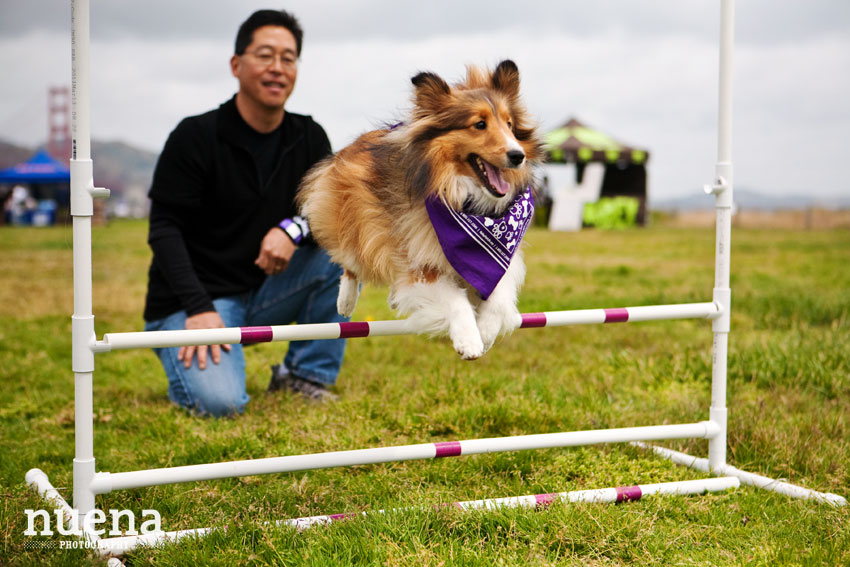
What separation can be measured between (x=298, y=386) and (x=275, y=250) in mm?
929

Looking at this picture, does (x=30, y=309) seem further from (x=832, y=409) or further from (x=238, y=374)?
(x=832, y=409)

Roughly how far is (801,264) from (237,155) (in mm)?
9318

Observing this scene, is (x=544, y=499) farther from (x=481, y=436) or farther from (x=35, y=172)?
(x=35, y=172)

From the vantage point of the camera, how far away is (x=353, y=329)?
8.98 ft

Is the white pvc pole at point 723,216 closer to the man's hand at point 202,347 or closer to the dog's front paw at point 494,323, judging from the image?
the dog's front paw at point 494,323

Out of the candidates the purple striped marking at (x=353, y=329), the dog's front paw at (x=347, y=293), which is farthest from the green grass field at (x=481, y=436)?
the purple striped marking at (x=353, y=329)

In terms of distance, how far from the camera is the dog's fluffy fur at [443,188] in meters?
2.75

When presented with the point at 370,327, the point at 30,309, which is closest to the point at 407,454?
the point at 370,327

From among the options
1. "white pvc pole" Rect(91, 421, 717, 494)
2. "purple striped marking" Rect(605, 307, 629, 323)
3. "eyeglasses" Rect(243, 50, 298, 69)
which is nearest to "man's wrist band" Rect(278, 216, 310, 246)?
"eyeglasses" Rect(243, 50, 298, 69)

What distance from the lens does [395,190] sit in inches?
116

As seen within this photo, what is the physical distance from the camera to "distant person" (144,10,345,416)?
13.1 ft

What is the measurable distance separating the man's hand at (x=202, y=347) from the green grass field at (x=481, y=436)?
0.30 meters

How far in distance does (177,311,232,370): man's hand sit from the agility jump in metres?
0.96

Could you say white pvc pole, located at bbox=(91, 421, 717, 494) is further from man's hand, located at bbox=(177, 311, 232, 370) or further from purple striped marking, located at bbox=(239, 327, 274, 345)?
man's hand, located at bbox=(177, 311, 232, 370)
